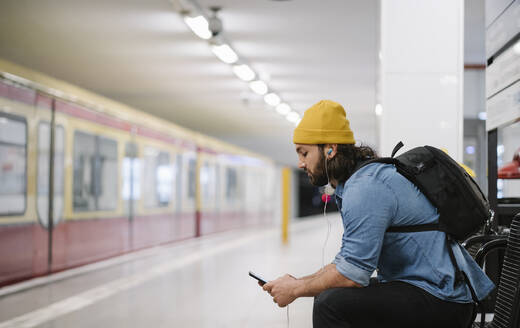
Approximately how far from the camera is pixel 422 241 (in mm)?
1683

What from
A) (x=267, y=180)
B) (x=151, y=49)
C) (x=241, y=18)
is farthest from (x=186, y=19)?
(x=267, y=180)

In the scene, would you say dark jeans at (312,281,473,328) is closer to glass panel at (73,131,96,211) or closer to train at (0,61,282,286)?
train at (0,61,282,286)

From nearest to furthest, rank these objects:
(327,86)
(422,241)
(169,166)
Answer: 1. (422,241)
2. (327,86)
3. (169,166)

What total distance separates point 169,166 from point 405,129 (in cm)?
880

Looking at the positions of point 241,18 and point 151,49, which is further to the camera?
point 151,49

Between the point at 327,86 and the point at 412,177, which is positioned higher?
the point at 327,86

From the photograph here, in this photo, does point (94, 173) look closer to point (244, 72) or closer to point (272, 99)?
point (244, 72)

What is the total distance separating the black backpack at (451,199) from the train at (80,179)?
17.3 ft

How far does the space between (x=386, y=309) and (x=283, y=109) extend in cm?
Answer: 976

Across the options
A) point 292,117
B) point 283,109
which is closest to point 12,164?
point 283,109

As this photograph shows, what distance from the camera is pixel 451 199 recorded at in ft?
5.50

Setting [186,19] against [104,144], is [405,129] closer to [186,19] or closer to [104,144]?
[186,19]

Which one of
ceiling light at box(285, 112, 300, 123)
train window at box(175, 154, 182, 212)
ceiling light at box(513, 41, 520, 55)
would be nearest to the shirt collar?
ceiling light at box(513, 41, 520, 55)

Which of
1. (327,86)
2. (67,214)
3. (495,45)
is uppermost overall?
(327,86)
